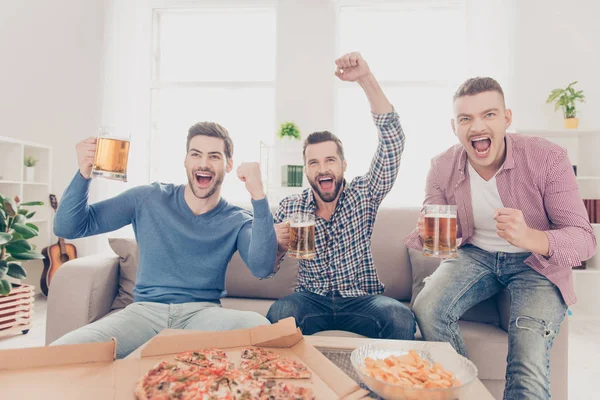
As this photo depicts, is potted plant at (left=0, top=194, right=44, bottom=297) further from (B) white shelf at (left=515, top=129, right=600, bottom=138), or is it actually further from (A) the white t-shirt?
(B) white shelf at (left=515, top=129, right=600, bottom=138)

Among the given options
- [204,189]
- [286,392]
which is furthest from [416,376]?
[204,189]

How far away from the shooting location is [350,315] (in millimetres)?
1570

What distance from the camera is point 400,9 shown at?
4.48m

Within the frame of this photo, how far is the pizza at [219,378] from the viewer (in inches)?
31.1

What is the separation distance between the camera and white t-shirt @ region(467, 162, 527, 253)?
1595 millimetres

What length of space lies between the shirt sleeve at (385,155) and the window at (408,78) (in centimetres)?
277

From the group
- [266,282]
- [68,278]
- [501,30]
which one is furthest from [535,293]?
[501,30]

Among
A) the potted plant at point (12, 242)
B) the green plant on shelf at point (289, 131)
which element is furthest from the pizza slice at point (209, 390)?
the green plant on shelf at point (289, 131)

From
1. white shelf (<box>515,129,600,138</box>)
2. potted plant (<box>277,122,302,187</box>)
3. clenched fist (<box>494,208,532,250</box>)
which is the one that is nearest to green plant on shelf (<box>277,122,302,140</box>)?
potted plant (<box>277,122,302,187</box>)

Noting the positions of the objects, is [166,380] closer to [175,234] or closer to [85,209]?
[175,234]

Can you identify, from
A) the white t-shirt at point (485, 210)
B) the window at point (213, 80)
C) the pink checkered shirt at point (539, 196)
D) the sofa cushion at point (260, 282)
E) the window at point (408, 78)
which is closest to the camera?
the pink checkered shirt at point (539, 196)

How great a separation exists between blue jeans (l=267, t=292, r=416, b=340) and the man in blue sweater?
182 mm

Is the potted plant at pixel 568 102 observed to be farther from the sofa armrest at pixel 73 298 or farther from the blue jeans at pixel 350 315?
the sofa armrest at pixel 73 298

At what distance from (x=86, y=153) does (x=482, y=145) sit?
1459 mm
